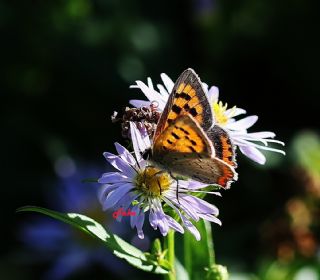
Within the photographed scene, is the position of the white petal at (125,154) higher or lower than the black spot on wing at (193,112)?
lower

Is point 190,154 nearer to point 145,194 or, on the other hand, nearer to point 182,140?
point 182,140

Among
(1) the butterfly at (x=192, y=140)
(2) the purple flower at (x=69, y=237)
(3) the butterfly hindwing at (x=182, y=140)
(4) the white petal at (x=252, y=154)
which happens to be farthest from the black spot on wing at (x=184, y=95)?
(2) the purple flower at (x=69, y=237)

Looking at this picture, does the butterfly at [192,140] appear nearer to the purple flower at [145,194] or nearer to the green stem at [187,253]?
the purple flower at [145,194]

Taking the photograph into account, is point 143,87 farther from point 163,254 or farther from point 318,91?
point 318,91

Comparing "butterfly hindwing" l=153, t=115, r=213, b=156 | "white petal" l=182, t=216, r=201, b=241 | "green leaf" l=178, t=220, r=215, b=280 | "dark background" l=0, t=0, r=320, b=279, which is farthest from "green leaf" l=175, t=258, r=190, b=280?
"dark background" l=0, t=0, r=320, b=279

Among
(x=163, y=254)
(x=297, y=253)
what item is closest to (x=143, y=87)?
(x=163, y=254)
